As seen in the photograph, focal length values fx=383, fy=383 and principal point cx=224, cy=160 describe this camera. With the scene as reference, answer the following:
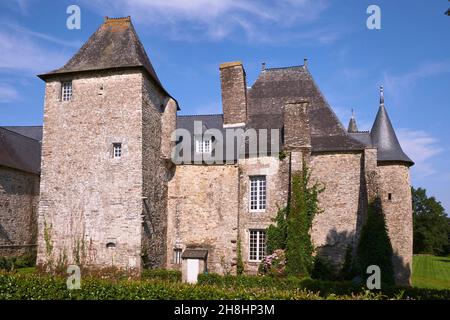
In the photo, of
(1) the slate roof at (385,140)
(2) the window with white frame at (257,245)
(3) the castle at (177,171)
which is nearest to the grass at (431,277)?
(3) the castle at (177,171)

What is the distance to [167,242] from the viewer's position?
18125mm

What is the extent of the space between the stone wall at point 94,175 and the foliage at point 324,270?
24.5 ft

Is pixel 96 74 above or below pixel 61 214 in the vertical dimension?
above

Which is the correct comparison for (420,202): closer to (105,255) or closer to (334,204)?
(334,204)

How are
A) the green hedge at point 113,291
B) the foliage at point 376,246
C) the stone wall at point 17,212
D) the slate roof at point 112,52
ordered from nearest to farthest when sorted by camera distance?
1. the green hedge at point 113,291
2. the foliage at point 376,246
3. the slate roof at point 112,52
4. the stone wall at point 17,212

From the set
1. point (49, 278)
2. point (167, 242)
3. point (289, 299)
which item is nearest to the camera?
point (289, 299)

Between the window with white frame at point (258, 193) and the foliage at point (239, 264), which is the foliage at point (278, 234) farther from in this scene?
the foliage at point (239, 264)

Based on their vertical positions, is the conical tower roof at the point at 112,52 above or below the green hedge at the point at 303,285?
above

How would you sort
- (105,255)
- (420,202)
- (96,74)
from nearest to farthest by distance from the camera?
(105,255)
(96,74)
(420,202)

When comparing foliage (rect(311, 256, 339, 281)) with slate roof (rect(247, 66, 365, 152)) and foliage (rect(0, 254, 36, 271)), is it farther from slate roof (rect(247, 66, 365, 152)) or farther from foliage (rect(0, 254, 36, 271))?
foliage (rect(0, 254, 36, 271))

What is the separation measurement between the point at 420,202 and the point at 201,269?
6010 centimetres

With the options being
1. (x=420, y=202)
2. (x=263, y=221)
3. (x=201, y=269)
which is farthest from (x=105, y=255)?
(x=420, y=202)

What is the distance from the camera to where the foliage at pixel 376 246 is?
15.2 meters
